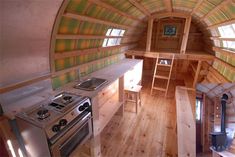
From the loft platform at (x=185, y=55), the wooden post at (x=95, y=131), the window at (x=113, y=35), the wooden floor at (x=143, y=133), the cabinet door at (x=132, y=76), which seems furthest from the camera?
the loft platform at (x=185, y=55)

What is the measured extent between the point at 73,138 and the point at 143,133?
1675 mm

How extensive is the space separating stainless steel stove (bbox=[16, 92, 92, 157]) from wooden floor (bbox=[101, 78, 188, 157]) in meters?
0.96

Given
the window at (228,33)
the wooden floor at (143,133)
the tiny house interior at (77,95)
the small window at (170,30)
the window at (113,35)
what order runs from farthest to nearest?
the small window at (170,30)
the window at (113,35)
the window at (228,33)
the wooden floor at (143,133)
the tiny house interior at (77,95)

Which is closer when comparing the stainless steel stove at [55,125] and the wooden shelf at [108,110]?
the stainless steel stove at [55,125]

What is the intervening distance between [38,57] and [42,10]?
0.55m

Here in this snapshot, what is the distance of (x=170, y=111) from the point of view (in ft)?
12.8

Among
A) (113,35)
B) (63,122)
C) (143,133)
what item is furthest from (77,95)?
(113,35)

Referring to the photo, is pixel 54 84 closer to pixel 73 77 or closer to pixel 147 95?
pixel 73 77

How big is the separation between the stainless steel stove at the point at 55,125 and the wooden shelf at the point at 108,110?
0.65 metres

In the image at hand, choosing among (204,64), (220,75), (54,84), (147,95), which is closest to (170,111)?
(147,95)

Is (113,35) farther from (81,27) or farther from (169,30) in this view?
(169,30)

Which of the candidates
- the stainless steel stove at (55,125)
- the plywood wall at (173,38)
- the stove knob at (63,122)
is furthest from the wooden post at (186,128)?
the plywood wall at (173,38)

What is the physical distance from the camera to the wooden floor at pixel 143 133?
259 cm

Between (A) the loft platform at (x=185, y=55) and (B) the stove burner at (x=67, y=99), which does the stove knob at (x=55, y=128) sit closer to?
(B) the stove burner at (x=67, y=99)
